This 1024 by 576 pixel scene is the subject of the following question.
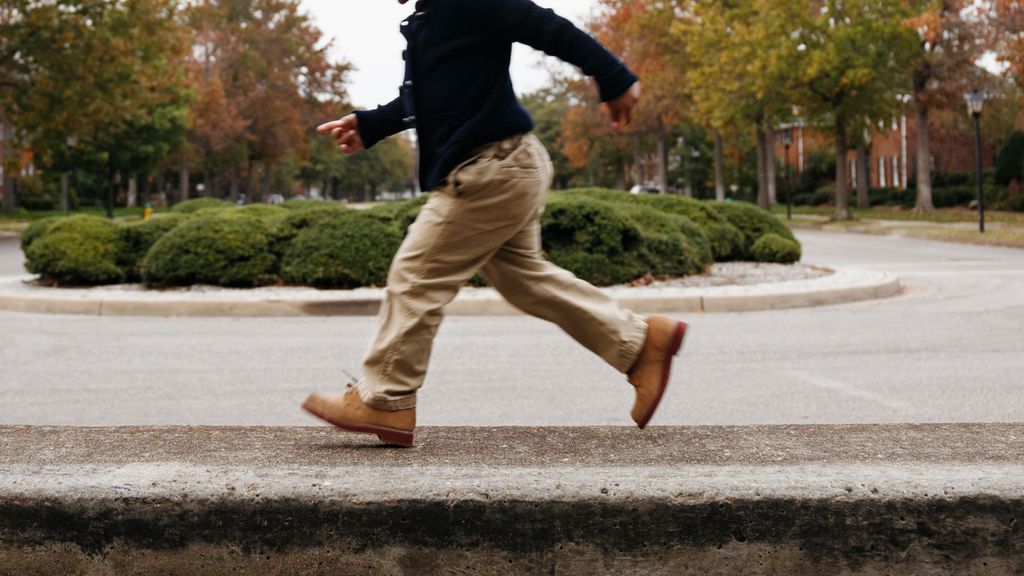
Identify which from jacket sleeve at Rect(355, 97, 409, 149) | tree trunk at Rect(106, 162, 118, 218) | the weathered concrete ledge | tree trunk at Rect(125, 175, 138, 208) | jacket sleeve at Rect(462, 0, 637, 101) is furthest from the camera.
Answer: tree trunk at Rect(125, 175, 138, 208)

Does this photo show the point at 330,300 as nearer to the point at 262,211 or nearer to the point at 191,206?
the point at 262,211

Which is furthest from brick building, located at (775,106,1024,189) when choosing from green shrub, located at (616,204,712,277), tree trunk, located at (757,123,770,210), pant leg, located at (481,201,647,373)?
pant leg, located at (481,201,647,373)

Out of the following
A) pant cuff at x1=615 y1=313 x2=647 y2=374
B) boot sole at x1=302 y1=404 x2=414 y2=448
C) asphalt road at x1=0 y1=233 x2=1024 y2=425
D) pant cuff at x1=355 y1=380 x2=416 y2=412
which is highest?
pant cuff at x1=615 y1=313 x2=647 y2=374

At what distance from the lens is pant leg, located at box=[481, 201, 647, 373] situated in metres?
3.49

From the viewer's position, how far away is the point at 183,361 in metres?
7.72

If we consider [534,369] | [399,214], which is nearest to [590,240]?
[399,214]

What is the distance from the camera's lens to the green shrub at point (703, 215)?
1491cm

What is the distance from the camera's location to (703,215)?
1499 cm

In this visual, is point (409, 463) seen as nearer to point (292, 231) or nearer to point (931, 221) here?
point (292, 231)

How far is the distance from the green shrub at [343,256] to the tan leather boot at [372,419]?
8555 mm

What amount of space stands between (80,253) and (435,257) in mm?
10230

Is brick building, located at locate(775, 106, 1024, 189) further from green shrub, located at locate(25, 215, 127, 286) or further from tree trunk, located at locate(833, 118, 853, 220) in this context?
green shrub, located at locate(25, 215, 127, 286)

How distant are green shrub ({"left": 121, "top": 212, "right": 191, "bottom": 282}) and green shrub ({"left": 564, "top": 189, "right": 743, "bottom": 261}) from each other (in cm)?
522

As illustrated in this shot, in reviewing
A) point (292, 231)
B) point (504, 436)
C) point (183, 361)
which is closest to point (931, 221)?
point (292, 231)
